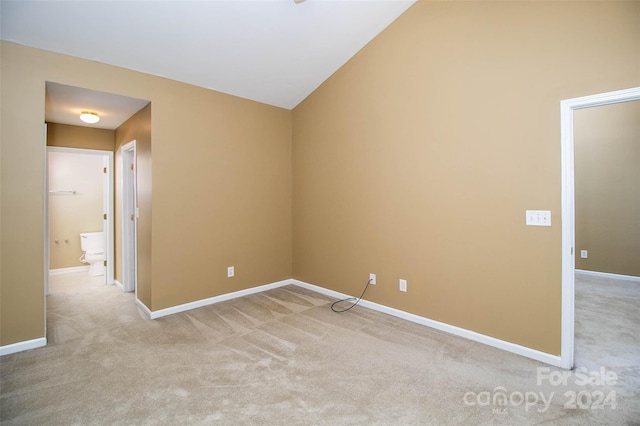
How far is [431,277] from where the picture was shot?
3.18 meters

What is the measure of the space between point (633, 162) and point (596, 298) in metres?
2.33

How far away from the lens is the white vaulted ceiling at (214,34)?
254 centimetres

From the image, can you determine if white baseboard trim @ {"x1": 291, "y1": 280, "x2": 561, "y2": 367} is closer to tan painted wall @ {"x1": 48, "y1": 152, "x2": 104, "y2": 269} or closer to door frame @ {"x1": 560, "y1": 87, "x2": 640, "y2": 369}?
door frame @ {"x1": 560, "y1": 87, "x2": 640, "y2": 369}

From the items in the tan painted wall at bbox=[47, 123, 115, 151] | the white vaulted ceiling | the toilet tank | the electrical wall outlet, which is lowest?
the electrical wall outlet

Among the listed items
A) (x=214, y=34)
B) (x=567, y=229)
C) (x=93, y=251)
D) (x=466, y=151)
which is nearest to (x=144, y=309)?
(x=93, y=251)

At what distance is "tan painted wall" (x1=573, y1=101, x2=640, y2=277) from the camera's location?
467 centimetres

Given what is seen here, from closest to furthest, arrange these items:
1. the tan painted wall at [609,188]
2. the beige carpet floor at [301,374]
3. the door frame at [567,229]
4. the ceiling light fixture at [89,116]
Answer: the beige carpet floor at [301,374]
the door frame at [567,229]
the ceiling light fixture at [89,116]
the tan painted wall at [609,188]

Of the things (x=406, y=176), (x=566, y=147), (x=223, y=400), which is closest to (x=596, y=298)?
(x=566, y=147)

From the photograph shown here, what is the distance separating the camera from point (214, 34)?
9.95 ft

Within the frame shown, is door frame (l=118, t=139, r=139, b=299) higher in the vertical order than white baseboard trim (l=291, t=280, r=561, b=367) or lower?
higher

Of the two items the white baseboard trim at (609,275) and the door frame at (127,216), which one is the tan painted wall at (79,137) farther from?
the white baseboard trim at (609,275)

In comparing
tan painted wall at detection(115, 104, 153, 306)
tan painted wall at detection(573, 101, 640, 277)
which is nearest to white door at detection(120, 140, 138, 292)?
tan painted wall at detection(115, 104, 153, 306)

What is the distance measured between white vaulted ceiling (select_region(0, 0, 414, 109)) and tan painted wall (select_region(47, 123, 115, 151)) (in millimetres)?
2043

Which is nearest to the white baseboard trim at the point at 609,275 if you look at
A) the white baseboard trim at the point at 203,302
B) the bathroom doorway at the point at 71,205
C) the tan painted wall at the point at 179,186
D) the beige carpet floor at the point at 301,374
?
the beige carpet floor at the point at 301,374
